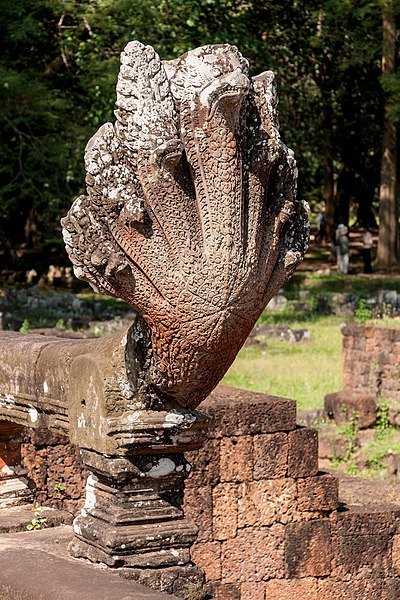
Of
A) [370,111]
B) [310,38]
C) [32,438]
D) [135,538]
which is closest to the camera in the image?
[135,538]

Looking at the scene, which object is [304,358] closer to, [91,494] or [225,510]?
[225,510]

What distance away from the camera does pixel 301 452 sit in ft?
25.6

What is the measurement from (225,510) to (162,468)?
10.7ft

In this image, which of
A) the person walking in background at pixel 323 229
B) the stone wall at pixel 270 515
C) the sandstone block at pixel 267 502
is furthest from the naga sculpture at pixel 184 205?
the person walking in background at pixel 323 229

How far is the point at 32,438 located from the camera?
7141 mm

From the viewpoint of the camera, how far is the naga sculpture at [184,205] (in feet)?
13.2

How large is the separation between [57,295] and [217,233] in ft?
70.9

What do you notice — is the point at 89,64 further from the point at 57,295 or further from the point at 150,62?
the point at 150,62

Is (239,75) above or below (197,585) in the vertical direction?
above

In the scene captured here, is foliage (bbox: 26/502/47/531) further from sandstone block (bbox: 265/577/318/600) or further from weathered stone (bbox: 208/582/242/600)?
sandstone block (bbox: 265/577/318/600)

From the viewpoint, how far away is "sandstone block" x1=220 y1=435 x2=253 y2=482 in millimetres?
7641

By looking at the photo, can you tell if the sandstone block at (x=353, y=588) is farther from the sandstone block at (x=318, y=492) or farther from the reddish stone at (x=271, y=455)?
the reddish stone at (x=271, y=455)

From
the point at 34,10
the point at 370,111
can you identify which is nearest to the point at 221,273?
the point at 34,10

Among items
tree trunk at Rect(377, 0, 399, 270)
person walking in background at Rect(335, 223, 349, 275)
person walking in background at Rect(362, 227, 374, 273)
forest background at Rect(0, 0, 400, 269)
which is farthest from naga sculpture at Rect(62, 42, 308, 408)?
tree trunk at Rect(377, 0, 399, 270)
